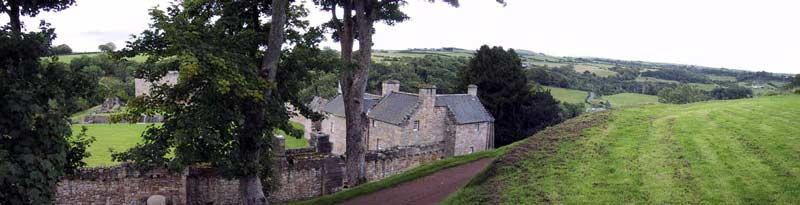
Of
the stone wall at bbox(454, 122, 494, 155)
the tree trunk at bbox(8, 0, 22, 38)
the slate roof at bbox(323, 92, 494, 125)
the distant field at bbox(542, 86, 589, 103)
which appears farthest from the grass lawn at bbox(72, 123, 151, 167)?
the distant field at bbox(542, 86, 589, 103)

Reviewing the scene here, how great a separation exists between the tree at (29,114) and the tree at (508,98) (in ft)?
118

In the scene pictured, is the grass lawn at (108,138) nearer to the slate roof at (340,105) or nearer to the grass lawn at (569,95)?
the slate roof at (340,105)

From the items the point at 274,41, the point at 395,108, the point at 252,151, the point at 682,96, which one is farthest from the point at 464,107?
the point at 682,96

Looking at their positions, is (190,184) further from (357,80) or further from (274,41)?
(274,41)

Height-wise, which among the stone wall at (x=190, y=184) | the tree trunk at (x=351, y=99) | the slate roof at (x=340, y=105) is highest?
the tree trunk at (x=351, y=99)

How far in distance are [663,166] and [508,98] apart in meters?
31.6

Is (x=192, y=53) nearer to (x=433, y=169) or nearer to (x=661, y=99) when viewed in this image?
(x=433, y=169)

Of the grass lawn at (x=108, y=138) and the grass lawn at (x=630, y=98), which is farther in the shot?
the grass lawn at (x=630, y=98)

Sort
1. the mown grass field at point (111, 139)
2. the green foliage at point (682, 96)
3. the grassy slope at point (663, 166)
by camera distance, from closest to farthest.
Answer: the grassy slope at point (663, 166), the mown grass field at point (111, 139), the green foliage at point (682, 96)

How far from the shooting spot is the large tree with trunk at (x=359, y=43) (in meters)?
14.5

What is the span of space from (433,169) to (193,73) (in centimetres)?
1041

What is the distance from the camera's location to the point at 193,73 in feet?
34.3

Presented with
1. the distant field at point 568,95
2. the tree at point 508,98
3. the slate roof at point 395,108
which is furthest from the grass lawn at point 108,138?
the distant field at point 568,95

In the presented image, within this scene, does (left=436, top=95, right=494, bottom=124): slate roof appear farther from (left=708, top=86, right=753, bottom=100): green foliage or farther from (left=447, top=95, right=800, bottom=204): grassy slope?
(left=708, top=86, right=753, bottom=100): green foliage
